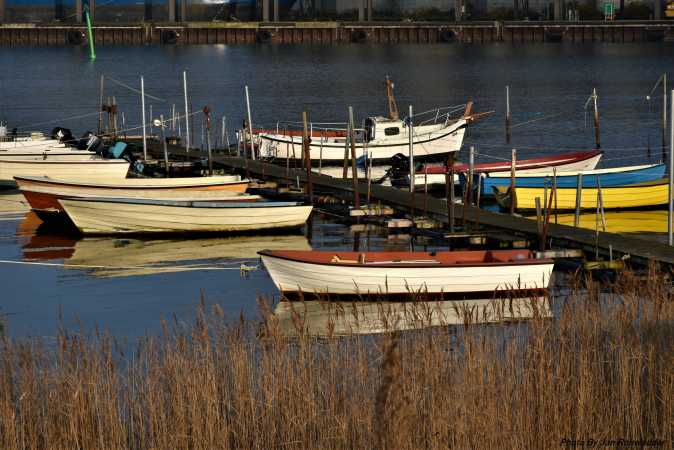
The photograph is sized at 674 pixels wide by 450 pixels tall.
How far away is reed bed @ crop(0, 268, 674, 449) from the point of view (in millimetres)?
12906

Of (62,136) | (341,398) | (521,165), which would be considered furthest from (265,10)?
(341,398)

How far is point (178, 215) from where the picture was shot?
3341 cm

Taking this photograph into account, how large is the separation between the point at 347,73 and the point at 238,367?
110m

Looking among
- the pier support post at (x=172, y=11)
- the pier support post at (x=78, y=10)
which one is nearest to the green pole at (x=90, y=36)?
the pier support post at (x=78, y=10)

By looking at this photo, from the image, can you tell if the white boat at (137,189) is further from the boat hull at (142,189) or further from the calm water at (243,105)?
the calm water at (243,105)

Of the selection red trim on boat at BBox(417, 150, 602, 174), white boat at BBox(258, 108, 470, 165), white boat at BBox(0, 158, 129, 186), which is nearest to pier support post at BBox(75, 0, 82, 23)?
white boat at BBox(258, 108, 470, 165)

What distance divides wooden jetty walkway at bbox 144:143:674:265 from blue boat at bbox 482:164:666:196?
12.0ft

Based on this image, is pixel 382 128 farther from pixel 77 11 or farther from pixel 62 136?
pixel 77 11

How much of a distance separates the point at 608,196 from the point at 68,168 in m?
17.7

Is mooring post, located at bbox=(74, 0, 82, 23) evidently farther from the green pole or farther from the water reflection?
the water reflection

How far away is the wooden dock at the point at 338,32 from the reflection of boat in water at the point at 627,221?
120 m

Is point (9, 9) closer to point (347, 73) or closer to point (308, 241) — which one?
point (347, 73)

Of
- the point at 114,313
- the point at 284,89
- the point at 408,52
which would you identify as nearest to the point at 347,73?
the point at 284,89

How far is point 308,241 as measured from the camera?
33000 mm
